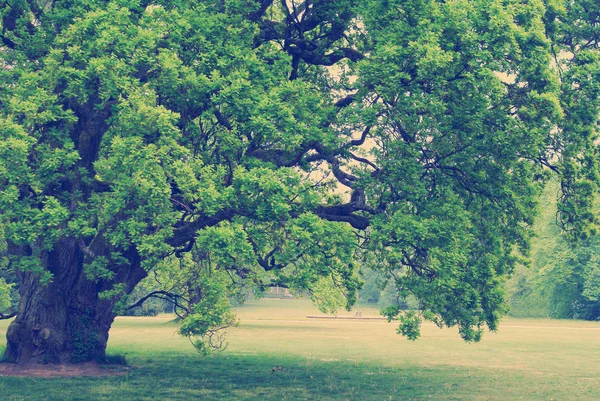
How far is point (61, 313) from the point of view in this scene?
88.5 ft

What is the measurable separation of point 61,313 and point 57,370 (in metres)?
2.20

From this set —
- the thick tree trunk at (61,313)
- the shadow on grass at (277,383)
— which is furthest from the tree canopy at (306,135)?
the shadow on grass at (277,383)

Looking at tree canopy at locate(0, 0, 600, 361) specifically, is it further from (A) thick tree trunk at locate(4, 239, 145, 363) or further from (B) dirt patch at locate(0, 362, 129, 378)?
(B) dirt patch at locate(0, 362, 129, 378)

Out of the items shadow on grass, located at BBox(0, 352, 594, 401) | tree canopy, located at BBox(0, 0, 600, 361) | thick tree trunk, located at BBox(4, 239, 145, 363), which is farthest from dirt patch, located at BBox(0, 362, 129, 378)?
tree canopy, located at BBox(0, 0, 600, 361)

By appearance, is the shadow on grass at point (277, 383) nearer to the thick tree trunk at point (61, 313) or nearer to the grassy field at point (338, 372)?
the grassy field at point (338, 372)

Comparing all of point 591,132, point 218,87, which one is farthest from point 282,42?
point 591,132

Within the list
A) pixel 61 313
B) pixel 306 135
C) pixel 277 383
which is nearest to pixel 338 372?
pixel 277 383

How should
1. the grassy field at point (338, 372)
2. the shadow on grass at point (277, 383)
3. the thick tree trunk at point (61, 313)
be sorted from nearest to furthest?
the shadow on grass at point (277, 383) → the grassy field at point (338, 372) → the thick tree trunk at point (61, 313)

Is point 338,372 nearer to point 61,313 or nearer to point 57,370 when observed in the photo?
point 57,370

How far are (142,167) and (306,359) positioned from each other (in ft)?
57.8

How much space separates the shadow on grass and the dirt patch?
0.90 meters

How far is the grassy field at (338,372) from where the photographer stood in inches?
896

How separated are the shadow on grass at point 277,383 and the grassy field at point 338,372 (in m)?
0.04

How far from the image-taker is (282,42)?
27031 millimetres
